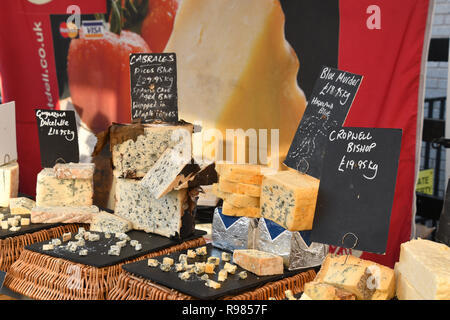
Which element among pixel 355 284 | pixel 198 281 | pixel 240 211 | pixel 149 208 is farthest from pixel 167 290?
pixel 149 208

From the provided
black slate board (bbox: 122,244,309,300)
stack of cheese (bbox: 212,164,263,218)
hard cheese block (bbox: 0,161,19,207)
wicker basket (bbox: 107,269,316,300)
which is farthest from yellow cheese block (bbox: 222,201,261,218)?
hard cheese block (bbox: 0,161,19,207)

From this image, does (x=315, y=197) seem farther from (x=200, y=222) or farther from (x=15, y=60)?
(x=15, y=60)

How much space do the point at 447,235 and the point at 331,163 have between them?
3.06ft

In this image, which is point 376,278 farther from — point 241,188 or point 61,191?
point 61,191

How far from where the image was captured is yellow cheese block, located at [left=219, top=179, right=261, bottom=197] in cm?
256

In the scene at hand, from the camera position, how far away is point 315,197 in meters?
2.29

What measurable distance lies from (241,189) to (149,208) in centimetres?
69

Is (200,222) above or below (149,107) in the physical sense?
below

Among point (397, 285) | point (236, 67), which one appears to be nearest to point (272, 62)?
point (236, 67)

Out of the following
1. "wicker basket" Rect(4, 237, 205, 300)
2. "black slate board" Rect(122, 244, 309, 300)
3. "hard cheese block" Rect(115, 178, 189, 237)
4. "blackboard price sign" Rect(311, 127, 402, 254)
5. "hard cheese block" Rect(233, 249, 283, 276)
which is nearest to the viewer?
"blackboard price sign" Rect(311, 127, 402, 254)

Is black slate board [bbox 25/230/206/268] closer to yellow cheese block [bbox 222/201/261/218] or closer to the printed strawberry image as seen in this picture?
yellow cheese block [bbox 222/201/261/218]

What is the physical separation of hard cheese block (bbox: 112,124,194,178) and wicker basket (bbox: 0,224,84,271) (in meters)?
0.51

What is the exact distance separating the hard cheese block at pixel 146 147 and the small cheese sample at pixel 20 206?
0.69m

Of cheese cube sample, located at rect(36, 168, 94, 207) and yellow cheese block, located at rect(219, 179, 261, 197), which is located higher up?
yellow cheese block, located at rect(219, 179, 261, 197)
